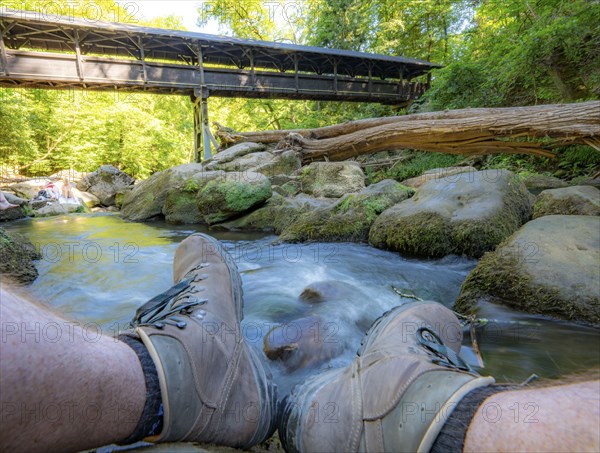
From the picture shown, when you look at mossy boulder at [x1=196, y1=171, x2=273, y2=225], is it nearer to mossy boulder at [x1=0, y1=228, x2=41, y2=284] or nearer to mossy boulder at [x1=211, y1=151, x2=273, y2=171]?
mossy boulder at [x1=211, y1=151, x2=273, y2=171]

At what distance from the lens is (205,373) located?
105cm

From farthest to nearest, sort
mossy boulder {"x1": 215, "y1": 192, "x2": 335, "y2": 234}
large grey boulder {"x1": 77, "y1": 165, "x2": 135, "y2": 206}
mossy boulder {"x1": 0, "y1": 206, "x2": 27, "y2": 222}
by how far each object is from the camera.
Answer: large grey boulder {"x1": 77, "y1": 165, "x2": 135, "y2": 206} → mossy boulder {"x1": 0, "y1": 206, "x2": 27, "y2": 222} → mossy boulder {"x1": 215, "y1": 192, "x2": 335, "y2": 234}

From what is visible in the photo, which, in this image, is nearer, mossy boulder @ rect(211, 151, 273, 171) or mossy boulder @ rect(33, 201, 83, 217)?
mossy boulder @ rect(211, 151, 273, 171)

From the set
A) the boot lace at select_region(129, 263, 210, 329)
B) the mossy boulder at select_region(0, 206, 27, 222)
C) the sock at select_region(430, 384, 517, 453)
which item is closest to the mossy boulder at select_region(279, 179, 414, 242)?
the boot lace at select_region(129, 263, 210, 329)

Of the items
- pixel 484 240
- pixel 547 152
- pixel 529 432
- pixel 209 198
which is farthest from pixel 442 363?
pixel 547 152

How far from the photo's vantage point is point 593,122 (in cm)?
405

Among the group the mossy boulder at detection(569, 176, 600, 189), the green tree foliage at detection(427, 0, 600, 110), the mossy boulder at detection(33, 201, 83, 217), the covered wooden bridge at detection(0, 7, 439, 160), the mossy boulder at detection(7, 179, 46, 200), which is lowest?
the mossy boulder at detection(33, 201, 83, 217)

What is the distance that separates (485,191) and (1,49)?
15438mm

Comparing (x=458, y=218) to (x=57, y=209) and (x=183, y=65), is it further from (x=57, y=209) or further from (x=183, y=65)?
(x=183, y=65)

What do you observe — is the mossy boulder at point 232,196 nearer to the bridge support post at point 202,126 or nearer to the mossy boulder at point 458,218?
the mossy boulder at point 458,218

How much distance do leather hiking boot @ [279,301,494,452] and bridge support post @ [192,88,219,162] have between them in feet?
37.3

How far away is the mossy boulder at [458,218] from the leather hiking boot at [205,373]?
7.92ft

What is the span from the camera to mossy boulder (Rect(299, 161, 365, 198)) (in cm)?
652

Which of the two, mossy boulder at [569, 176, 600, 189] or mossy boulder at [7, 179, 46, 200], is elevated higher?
mossy boulder at [569, 176, 600, 189]
